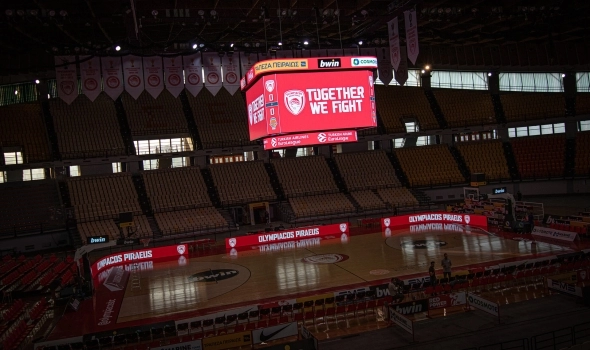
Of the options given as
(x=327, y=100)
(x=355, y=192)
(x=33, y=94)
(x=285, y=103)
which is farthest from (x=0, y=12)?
(x=355, y=192)

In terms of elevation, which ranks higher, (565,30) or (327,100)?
(565,30)

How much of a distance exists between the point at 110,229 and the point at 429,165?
28901 mm

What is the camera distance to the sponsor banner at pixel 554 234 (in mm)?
25634

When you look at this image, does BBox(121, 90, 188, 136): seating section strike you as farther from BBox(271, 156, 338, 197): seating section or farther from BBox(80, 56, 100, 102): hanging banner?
BBox(80, 56, 100, 102): hanging banner

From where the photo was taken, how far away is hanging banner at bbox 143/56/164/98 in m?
29.3

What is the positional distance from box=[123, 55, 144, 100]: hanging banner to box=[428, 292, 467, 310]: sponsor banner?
2094cm

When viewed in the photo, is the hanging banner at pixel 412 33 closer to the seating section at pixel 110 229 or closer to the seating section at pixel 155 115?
the seating section at pixel 110 229

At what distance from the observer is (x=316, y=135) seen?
2250cm

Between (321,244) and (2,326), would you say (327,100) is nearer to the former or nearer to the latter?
(321,244)

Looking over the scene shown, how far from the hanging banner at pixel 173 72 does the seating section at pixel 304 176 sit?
15611 millimetres

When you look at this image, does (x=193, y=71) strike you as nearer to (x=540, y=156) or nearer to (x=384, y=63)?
(x=384, y=63)

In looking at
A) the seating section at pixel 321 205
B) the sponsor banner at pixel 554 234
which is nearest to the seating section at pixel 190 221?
the seating section at pixel 321 205

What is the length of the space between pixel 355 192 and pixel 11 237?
1064 inches

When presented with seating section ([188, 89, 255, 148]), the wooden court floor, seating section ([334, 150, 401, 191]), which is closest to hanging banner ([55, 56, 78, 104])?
the wooden court floor
